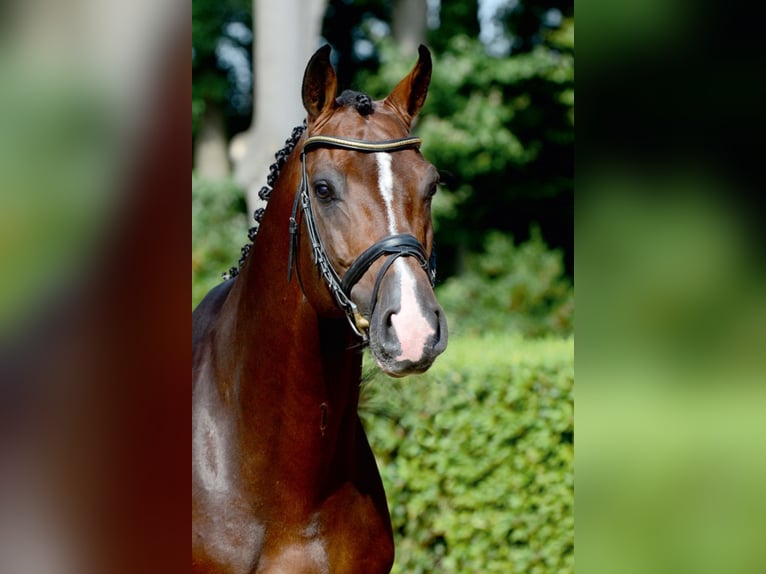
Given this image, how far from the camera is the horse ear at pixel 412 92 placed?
272 centimetres

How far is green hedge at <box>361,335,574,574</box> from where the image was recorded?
17.0 feet

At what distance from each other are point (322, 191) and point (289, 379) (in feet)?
1.76

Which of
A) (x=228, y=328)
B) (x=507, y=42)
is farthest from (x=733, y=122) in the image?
(x=507, y=42)

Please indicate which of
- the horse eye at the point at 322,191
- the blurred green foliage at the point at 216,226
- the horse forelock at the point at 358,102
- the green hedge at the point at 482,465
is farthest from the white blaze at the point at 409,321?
the blurred green foliage at the point at 216,226

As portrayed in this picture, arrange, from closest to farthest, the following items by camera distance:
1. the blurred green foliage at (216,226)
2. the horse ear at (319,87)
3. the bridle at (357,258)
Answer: the bridle at (357,258), the horse ear at (319,87), the blurred green foliage at (216,226)

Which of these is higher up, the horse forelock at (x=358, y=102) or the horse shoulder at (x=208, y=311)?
the horse forelock at (x=358, y=102)

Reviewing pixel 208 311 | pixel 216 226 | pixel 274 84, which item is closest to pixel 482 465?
pixel 208 311

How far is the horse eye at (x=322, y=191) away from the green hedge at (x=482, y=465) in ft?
9.04

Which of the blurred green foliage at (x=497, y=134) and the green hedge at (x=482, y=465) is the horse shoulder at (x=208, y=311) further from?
the blurred green foliage at (x=497, y=134)

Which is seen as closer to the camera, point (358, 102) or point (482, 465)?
point (358, 102)

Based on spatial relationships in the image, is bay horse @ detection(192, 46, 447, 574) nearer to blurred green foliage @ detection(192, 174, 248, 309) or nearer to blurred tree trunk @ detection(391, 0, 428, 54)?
blurred green foliage @ detection(192, 174, 248, 309)

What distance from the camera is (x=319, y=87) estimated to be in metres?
2.59

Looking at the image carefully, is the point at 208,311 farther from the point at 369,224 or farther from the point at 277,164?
the point at 369,224

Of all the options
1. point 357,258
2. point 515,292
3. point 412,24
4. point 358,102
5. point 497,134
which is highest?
point 412,24
